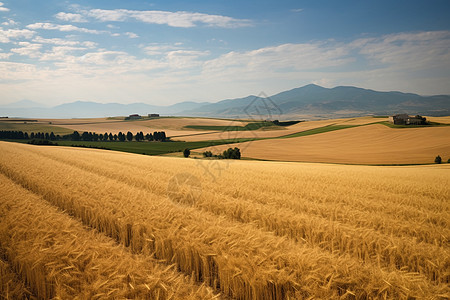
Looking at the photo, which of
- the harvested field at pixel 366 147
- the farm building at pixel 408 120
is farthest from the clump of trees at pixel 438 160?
the farm building at pixel 408 120

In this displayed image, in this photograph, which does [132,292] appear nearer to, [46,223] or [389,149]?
[46,223]

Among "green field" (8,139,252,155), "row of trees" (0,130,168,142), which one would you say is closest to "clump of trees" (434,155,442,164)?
"green field" (8,139,252,155)

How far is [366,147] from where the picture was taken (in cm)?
5291

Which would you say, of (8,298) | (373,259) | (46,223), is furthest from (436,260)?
(46,223)

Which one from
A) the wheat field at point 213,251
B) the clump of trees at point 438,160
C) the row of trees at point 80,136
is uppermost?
the row of trees at point 80,136

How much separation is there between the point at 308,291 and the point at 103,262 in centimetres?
240

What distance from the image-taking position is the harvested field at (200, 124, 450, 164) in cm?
4078

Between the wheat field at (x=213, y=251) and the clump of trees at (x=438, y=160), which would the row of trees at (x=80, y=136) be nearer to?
the clump of trees at (x=438, y=160)

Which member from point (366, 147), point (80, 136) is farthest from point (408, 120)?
point (80, 136)

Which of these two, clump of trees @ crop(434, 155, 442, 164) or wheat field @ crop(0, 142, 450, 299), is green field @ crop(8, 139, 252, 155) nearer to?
clump of trees @ crop(434, 155, 442, 164)

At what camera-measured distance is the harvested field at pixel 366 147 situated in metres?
40.8

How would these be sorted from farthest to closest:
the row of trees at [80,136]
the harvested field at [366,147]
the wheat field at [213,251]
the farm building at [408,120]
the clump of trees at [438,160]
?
the row of trees at [80,136] → the farm building at [408,120] → the harvested field at [366,147] → the clump of trees at [438,160] → the wheat field at [213,251]

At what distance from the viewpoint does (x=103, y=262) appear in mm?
2875

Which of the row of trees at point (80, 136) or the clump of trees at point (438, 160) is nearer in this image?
the clump of trees at point (438, 160)
